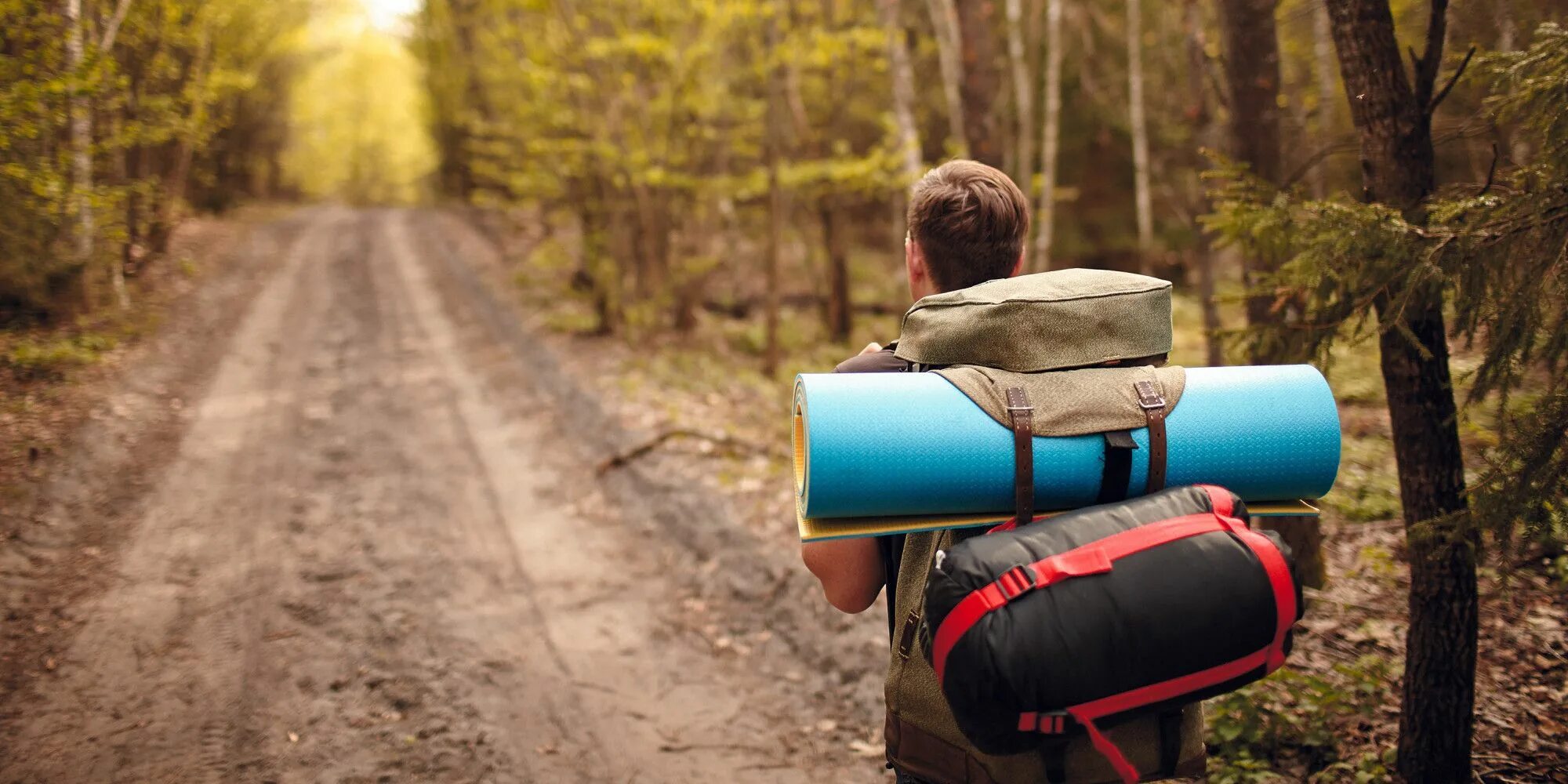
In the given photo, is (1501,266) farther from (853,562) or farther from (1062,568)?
(853,562)

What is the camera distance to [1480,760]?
347 centimetres

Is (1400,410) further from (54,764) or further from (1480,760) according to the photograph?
(54,764)

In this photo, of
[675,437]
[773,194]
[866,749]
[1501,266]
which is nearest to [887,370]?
[1501,266]

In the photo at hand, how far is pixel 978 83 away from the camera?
24.6 ft

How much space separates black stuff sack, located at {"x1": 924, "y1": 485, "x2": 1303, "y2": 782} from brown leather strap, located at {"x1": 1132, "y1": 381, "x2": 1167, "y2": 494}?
142 mm

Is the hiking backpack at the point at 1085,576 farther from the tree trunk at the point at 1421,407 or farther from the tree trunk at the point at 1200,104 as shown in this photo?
the tree trunk at the point at 1200,104

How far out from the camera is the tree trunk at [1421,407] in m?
3.10

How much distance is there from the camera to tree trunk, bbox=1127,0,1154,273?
593 inches

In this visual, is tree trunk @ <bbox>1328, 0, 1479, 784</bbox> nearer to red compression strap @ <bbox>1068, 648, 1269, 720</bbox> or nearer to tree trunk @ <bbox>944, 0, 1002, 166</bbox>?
red compression strap @ <bbox>1068, 648, 1269, 720</bbox>

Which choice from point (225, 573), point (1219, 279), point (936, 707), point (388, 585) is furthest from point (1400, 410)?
point (1219, 279)

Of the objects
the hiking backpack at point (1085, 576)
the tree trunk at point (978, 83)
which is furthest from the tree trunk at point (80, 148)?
the hiking backpack at point (1085, 576)

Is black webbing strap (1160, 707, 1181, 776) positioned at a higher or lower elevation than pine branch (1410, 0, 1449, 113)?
lower

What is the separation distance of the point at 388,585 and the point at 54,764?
2.17 meters

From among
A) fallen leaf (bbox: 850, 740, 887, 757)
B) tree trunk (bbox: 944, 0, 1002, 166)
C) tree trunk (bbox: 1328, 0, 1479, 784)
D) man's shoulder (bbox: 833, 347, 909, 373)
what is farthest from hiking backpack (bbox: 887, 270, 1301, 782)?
tree trunk (bbox: 944, 0, 1002, 166)
